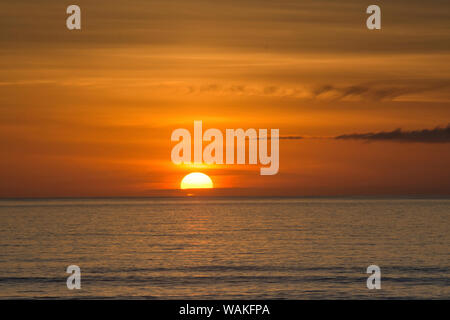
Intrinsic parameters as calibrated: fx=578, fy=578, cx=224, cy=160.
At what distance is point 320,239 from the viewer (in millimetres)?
66250

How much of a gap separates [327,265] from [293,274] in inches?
199

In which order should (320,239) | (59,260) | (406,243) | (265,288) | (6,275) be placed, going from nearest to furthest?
(265,288) < (6,275) < (59,260) < (406,243) < (320,239)

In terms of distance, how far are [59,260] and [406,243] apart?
35686 mm

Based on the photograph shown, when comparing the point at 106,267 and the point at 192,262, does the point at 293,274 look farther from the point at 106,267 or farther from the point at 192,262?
the point at 106,267

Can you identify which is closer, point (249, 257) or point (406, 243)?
point (249, 257)

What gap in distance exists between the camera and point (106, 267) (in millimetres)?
44000
